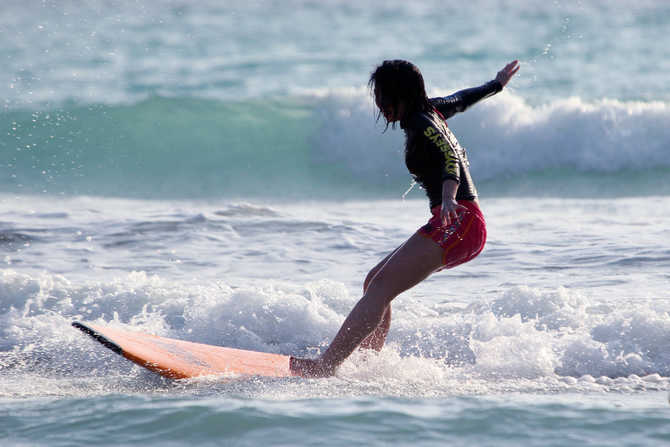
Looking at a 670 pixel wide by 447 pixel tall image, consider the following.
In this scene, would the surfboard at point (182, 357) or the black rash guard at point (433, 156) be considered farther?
the surfboard at point (182, 357)

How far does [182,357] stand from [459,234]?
1.70 m

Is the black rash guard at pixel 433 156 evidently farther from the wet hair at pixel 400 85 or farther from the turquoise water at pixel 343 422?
the turquoise water at pixel 343 422

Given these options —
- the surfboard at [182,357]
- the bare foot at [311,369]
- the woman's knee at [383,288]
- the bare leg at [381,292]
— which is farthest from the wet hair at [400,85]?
the surfboard at [182,357]

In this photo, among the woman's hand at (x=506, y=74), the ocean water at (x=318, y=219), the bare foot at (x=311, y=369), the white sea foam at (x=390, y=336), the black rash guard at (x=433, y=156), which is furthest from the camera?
the woman's hand at (x=506, y=74)

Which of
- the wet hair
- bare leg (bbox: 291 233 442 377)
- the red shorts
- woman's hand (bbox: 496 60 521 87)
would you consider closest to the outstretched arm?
woman's hand (bbox: 496 60 521 87)

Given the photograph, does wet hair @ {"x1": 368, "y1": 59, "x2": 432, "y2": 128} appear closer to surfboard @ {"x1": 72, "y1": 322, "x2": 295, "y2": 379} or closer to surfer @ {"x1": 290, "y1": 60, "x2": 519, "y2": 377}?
surfer @ {"x1": 290, "y1": 60, "x2": 519, "y2": 377}

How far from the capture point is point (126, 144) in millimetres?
16203

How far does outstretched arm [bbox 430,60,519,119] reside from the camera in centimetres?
457

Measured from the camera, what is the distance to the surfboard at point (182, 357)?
4.28 metres

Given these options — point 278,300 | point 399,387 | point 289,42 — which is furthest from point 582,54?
point 399,387

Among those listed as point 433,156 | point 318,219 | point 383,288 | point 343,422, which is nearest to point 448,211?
point 433,156

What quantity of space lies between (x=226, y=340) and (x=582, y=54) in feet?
59.0

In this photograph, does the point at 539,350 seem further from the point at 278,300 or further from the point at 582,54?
the point at 582,54

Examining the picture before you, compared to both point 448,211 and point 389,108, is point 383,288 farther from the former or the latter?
point 389,108
